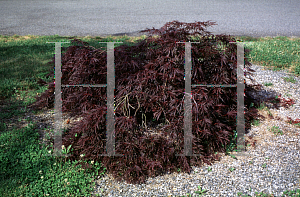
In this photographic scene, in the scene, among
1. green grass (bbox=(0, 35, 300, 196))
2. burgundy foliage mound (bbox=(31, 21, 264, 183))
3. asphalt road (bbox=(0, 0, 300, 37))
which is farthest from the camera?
asphalt road (bbox=(0, 0, 300, 37))

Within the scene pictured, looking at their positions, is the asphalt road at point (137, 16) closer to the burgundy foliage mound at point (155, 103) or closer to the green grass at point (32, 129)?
the green grass at point (32, 129)

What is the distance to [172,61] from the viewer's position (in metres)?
2.90

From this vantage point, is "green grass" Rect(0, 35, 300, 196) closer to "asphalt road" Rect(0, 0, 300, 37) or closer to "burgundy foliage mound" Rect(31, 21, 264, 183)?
"burgundy foliage mound" Rect(31, 21, 264, 183)

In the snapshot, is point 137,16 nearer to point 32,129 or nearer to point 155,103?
point 32,129

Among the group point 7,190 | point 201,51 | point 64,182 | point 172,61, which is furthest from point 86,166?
point 201,51

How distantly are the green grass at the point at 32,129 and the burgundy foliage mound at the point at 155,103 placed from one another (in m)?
0.30

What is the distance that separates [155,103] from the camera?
2.90 m

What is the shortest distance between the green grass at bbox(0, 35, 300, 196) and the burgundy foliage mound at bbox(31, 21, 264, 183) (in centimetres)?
30

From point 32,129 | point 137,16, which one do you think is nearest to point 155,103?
point 32,129

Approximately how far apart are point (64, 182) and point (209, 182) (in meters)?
1.47

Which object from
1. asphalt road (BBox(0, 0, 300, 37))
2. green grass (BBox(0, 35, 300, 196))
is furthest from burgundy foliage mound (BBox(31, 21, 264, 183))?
asphalt road (BBox(0, 0, 300, 37))

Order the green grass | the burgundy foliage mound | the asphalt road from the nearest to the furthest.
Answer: the green grass → the burgundy foliage mound → the asphalt road

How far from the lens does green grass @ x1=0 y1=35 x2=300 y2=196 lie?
98.9 inches

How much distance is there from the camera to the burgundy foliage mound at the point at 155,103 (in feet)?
8.82
